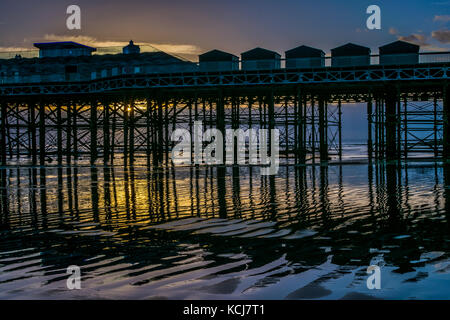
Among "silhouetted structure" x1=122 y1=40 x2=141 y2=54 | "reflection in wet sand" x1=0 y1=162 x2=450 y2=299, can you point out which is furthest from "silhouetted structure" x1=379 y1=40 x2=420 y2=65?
"silhouetted structure" x1=122 y1=40 x2=141 y2=54

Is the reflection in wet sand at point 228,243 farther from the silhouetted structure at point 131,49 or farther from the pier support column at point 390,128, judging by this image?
the silhouetted structure at point 131,49

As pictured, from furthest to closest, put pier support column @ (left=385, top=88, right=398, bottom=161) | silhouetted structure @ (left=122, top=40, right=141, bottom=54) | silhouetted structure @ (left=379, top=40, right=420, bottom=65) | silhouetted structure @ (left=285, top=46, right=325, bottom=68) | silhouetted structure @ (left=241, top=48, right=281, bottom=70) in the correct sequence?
silhouetted structure @ (left=122, top=40, right=141, bottom=54)
silhouetted structure @ (left=241, top=48, right=281, bottom=70)
pier support column @ (left=385, top=88, right=398, bottom=161)
silhouetted structure @ (left=285, top=46, right=325, bottom=68)
silhouetted structure @ (left=379, top=40, right=420, bottom=65)

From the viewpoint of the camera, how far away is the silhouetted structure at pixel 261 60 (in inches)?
1623

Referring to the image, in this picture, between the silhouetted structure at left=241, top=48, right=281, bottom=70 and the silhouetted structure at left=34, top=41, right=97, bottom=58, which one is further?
the silhouetted structure at left=34, top=41, right=97, bottom=58

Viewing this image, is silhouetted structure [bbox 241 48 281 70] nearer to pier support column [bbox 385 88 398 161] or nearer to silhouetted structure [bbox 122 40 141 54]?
pier support column [bbox 385 88 398 161]

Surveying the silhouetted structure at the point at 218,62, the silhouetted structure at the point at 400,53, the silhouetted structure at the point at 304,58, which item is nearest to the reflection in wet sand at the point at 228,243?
the silhouetted structure at the point at 400,53

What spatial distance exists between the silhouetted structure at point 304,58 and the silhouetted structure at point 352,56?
4.90 feet

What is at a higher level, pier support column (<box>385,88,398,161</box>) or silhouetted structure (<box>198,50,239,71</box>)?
silhouetted structure (<box>198,50,239,71</box>)

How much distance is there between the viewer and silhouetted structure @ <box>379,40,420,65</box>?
38278mm

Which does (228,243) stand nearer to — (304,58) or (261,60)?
(304,58)

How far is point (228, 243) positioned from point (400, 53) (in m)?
32.3

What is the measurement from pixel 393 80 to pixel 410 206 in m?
24.0

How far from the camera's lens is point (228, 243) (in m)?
10.6

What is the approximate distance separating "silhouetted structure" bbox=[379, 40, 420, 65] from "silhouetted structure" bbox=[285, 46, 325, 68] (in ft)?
15.6
